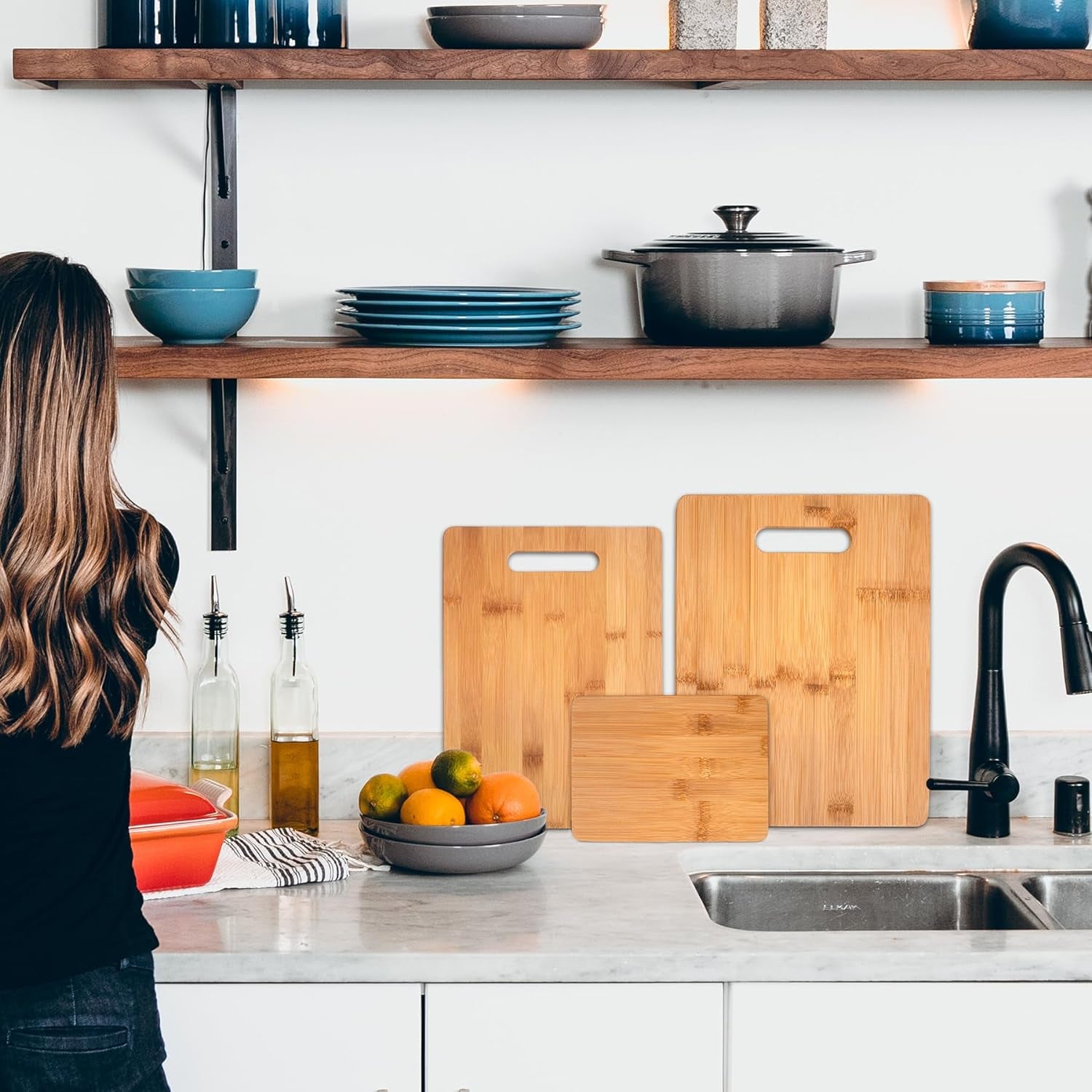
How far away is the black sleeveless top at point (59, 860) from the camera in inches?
58.2

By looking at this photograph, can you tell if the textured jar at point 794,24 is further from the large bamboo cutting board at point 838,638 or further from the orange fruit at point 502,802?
the orange fruit at point 502,802

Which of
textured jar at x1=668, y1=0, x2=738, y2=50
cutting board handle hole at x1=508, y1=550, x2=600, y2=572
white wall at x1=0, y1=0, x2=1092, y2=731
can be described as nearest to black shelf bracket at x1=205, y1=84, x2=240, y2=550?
white wall at x1=0, y1=0, x2=1092, y2=731

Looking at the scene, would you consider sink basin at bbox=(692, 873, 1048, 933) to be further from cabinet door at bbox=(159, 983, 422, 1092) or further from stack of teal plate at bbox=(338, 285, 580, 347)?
stack of teal plate at bbox=(338, 285, 580, 347)

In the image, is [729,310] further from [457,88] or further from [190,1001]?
[190,1001]

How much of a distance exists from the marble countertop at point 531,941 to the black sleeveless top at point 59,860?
17cm

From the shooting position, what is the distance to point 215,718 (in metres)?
2.15

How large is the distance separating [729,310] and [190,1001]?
1.02 m

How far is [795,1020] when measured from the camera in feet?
5.59

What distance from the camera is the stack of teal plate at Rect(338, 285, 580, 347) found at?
1.91 m

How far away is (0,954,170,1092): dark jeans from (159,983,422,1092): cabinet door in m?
0.14

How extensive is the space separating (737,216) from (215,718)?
977 mm

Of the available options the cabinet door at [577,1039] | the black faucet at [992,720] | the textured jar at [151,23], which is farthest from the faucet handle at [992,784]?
the textured jar at [151,23]

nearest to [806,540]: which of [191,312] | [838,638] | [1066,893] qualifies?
[838,638]

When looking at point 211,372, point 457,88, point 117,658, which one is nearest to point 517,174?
point 457,88
